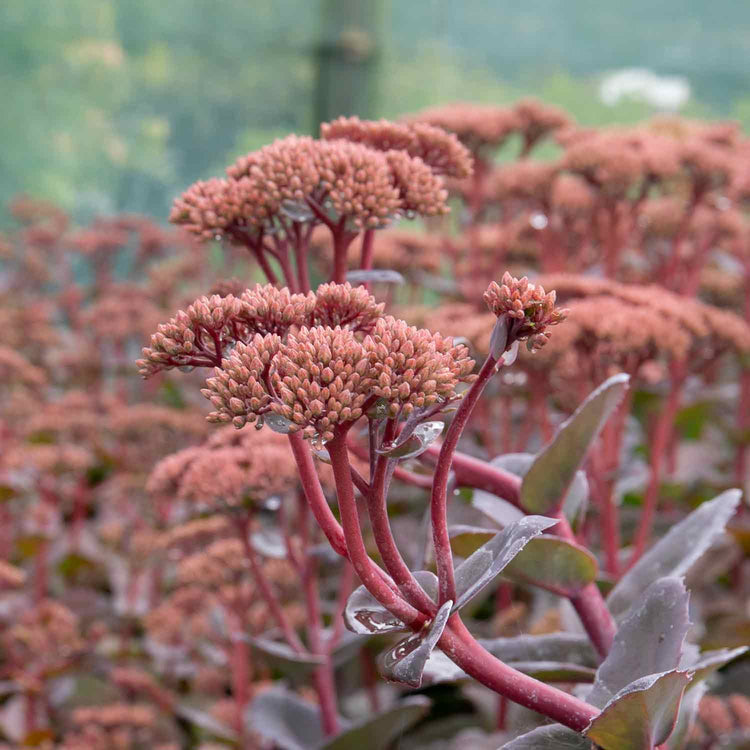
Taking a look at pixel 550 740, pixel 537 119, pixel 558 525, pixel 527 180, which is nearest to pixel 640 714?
pixel 550 740

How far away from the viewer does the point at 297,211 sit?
43 centimetres

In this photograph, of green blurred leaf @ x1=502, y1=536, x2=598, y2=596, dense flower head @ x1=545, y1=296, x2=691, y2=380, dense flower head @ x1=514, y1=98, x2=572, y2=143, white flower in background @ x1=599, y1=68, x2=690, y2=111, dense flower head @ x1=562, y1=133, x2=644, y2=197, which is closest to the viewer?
green blurred leaf @ x1=502, y1=536, x2=598, y2=596

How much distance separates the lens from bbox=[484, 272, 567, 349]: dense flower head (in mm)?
275

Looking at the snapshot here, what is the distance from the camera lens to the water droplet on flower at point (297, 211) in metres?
0.43

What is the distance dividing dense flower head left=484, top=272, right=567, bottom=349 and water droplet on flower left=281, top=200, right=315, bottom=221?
0.58 feet

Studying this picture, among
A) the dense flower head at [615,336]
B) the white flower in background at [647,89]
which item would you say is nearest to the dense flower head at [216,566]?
the dense flower head at [615,336]

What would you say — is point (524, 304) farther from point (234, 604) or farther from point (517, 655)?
point (234, 604)

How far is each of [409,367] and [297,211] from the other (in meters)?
0.18

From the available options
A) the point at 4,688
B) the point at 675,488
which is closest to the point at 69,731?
the point at 4,688

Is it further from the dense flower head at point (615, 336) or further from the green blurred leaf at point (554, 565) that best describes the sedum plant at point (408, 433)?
the dense flower head at point (615, 336)

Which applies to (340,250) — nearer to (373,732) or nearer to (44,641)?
(373,732)

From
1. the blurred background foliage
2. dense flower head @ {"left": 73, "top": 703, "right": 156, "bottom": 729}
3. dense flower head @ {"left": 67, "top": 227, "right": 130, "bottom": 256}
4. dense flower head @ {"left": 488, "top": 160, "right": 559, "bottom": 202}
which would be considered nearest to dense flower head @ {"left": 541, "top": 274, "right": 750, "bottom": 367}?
dense flower head @ {"left": 488, "top": 160, "right": 559, "bottom": 202}

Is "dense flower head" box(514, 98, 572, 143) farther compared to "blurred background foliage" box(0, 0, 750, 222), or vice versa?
"blurred background foliage" box(0, 0, 750, 222)

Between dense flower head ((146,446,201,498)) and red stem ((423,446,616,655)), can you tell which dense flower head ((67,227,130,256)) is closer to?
dense flower head ((146,446,201,498))
